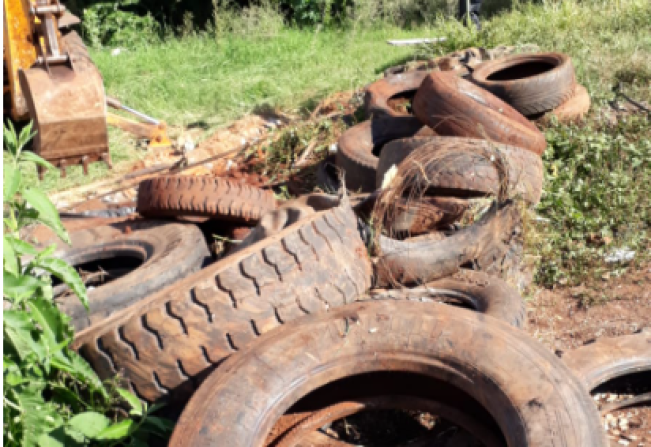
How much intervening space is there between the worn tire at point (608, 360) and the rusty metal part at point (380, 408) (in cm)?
71

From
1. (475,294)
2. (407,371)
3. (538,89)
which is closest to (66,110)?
(475,294)

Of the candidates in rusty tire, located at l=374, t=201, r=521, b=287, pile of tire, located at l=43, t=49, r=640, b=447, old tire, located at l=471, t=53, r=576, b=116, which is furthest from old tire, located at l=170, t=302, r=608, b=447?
old tire, located at l=471, t=53, r=576, b=116

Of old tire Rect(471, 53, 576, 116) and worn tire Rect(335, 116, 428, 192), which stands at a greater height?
old tire Rect(471, 53, 576, 116)

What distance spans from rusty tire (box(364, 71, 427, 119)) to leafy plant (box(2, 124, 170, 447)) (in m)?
4.28

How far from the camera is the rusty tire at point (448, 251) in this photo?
394cm

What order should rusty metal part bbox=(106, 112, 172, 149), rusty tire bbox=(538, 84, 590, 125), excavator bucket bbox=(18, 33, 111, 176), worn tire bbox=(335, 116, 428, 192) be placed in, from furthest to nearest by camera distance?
1. rusty metal part bbox=(106, 112, 172, 149)
2. rusty tire bbox=(538, 84, 590, 125)
3. worn tire bbox=(335, 116, 428, 192)
4. excavator bucket bbox=(18, 33, 111, 176)

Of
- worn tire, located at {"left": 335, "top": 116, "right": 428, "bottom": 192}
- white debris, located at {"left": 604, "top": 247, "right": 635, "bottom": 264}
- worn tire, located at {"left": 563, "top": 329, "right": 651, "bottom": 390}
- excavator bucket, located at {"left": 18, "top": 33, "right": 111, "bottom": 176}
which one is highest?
excavator bucket, located at {"left": 18, "top": 33, "right": 111, "bottom": 176}

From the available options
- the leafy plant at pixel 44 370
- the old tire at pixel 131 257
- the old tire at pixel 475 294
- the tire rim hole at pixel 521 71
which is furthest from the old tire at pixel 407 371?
the tire rim hole at pixel 521 71

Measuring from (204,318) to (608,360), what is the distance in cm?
187

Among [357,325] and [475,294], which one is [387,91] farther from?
[357,325]

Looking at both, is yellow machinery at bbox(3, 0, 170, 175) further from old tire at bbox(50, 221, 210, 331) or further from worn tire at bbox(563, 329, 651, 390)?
worn tire at bbox(563, 329, 651, 390)

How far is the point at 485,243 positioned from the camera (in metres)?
4.29

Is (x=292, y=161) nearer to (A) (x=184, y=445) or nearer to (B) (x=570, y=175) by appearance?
(B) (x=570, y=175)

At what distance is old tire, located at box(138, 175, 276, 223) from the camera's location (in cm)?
478
